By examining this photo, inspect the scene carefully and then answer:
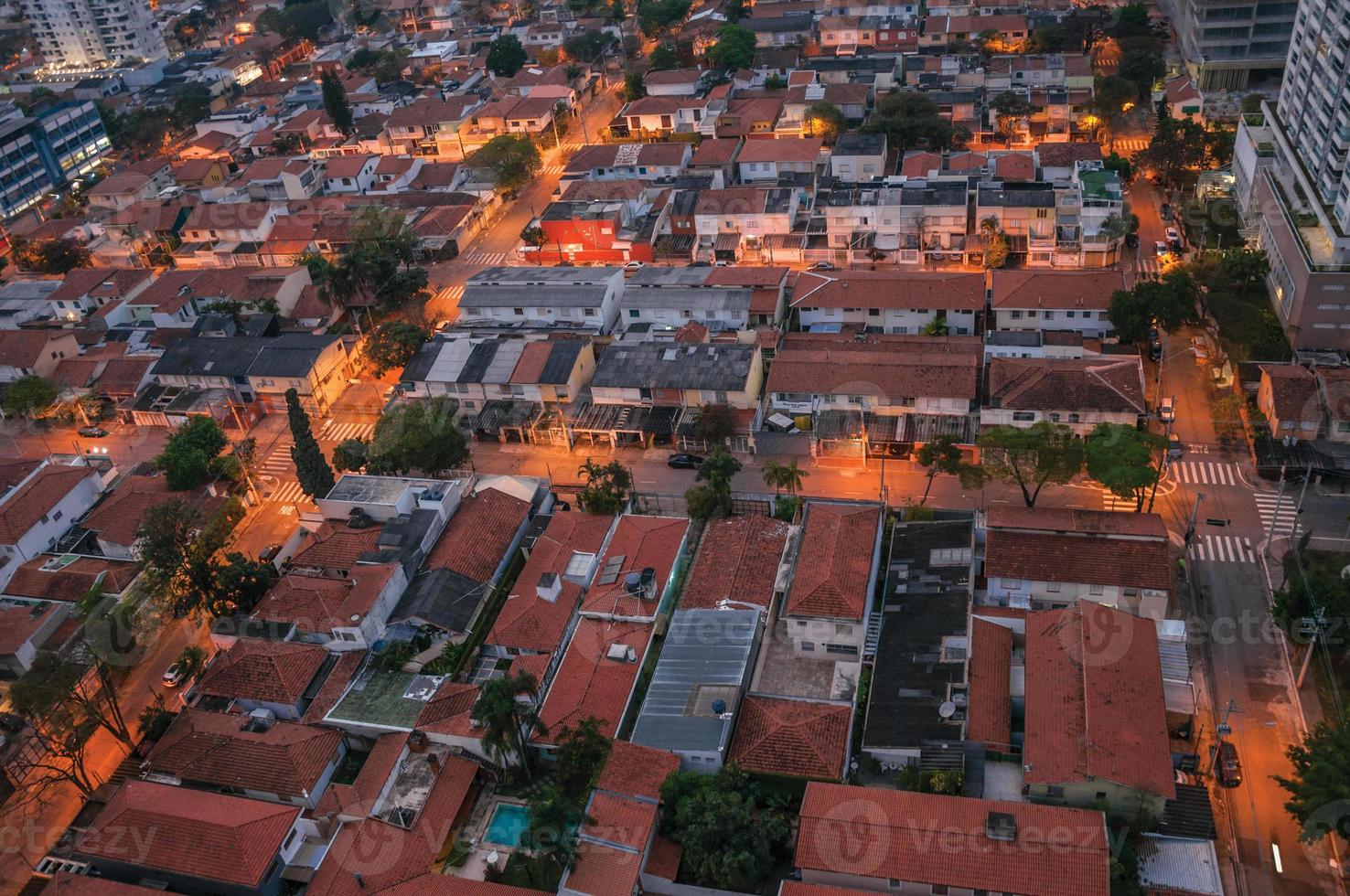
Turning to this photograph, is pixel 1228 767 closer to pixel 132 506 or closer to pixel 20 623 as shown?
pixel 20 623

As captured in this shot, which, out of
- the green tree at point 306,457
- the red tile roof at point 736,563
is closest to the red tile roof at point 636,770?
the red tile roof at point 736,563

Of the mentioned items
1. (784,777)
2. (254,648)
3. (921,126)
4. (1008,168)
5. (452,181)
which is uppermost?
(452,181)

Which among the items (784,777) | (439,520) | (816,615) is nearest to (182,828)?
(439,520)

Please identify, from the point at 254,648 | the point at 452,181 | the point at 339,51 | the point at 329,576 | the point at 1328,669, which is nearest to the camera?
the point at 1328,669

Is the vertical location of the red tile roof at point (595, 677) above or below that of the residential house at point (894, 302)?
below

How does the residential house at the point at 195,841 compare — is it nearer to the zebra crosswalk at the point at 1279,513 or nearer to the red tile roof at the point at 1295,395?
the zebra crosswalk at the point at 1279,513

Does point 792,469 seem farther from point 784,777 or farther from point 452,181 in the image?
point 452,181
